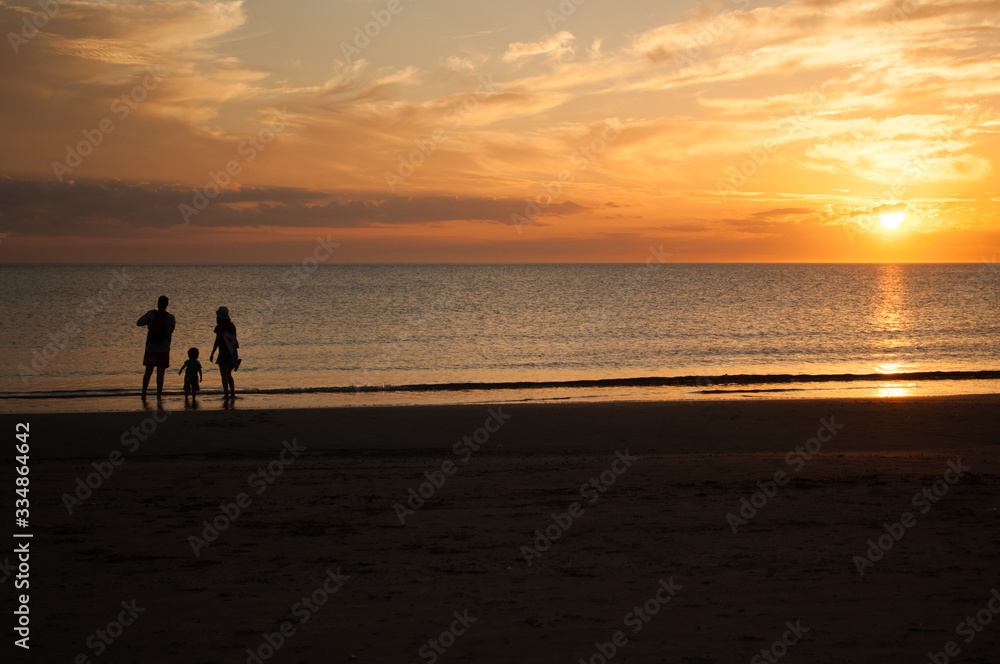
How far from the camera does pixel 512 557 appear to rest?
6180 millimetres

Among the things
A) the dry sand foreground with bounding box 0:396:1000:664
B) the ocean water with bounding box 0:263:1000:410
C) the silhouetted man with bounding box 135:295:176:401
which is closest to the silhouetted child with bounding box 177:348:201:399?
the silhouetted man with bounding box 135:295:176:401

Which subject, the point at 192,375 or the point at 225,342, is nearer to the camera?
the point at 225,342

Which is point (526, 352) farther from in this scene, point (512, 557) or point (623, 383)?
point (512, 557)

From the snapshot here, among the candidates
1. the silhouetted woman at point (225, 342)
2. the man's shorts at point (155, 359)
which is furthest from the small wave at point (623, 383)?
the man's shorts at point (155, 359)

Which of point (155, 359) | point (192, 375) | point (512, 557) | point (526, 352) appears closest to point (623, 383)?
point (526, 352)

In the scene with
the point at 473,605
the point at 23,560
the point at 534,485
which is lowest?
the point at 473,605

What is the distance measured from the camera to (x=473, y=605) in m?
5.21

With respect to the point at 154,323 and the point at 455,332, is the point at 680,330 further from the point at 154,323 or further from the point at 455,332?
the point at 154,323

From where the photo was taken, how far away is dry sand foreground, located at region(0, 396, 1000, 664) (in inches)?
183

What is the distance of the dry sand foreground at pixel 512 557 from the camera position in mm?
4660

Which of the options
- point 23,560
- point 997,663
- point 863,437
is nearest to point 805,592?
point 997,663

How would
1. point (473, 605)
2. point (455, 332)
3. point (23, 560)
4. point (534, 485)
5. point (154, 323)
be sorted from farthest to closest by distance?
1. point (455, 332)
2. point (154, 323)
3. point (534, 485)
4. point (23, 560)
5. point (473, 605)

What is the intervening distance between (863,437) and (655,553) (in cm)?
802

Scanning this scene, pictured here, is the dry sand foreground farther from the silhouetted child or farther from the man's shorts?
the silhouetted child
